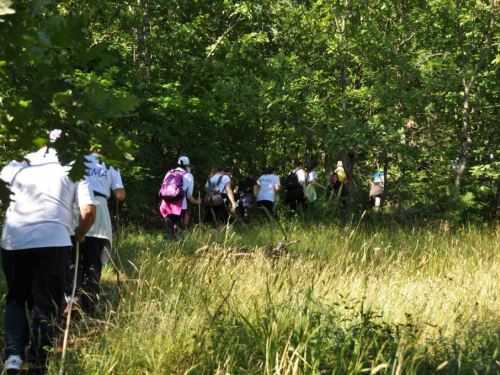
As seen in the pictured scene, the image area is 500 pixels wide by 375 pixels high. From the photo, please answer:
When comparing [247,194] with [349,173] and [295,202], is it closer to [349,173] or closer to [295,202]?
[295,202]

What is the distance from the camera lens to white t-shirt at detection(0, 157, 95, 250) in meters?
4.50

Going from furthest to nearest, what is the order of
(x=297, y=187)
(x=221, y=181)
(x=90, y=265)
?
(x=297, y=187), (x=221, y=181), (x=90, y=265)

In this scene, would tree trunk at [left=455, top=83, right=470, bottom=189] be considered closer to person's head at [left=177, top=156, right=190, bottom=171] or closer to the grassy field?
person's head at [left=177, top=156, right=190, bottom=171]

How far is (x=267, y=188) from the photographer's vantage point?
584 inches

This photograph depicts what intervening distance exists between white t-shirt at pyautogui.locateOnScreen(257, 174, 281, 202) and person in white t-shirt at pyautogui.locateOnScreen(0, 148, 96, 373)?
10218 millimetres

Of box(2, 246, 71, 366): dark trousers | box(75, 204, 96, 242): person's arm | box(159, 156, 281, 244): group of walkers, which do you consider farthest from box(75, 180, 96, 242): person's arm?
box(159, 156, 281, 244): group of walkers

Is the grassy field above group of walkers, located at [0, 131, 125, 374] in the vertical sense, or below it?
below

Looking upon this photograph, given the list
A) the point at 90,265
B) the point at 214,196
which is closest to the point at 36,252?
the point at 90,265

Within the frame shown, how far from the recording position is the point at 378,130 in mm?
11734

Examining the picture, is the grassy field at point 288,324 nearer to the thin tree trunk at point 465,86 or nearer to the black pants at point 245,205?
the thin tree trunk at point 465,86

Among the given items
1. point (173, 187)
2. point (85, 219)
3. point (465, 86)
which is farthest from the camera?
point (465, 86)

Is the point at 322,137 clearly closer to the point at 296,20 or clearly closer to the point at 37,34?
the point at 296,20

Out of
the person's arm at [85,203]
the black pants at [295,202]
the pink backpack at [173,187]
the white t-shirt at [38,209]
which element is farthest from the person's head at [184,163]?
the white t-shirt at [38,209]

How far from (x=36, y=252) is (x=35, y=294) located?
0.28 meters
